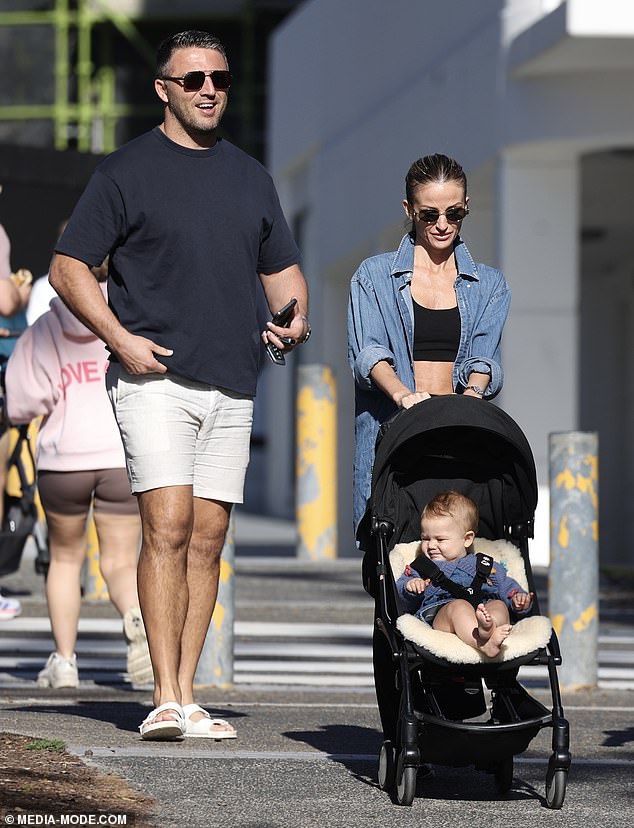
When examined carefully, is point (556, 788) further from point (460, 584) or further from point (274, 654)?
point (274, 654)

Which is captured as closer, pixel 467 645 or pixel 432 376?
pixel 467 645

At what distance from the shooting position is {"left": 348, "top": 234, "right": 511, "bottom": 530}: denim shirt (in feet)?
19.3

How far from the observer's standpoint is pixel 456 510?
5598 millimetres

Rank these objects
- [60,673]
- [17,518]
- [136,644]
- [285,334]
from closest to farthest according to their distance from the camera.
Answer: [285,334], [136,644], [60,673], [17,518]

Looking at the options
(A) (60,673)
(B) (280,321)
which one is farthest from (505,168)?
(B) (280,321)

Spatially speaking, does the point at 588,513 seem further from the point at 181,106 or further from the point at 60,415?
the point at 181,106

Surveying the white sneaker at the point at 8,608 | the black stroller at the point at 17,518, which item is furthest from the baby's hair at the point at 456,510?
the white sneaker at the point at 8,608

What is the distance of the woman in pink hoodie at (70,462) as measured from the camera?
805 cm

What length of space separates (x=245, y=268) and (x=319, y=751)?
1.54 m

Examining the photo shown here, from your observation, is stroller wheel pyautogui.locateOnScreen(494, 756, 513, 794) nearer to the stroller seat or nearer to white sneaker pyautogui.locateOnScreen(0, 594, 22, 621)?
the stroller seat

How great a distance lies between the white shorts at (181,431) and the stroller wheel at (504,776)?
52.4 inches

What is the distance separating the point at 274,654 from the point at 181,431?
3.83 meters

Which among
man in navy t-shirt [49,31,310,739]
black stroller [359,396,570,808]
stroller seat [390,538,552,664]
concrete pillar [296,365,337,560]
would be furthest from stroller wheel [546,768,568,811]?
concrete pillar [296,365,337,560]

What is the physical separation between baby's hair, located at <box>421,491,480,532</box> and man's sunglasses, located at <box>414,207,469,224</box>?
2.82 ft
